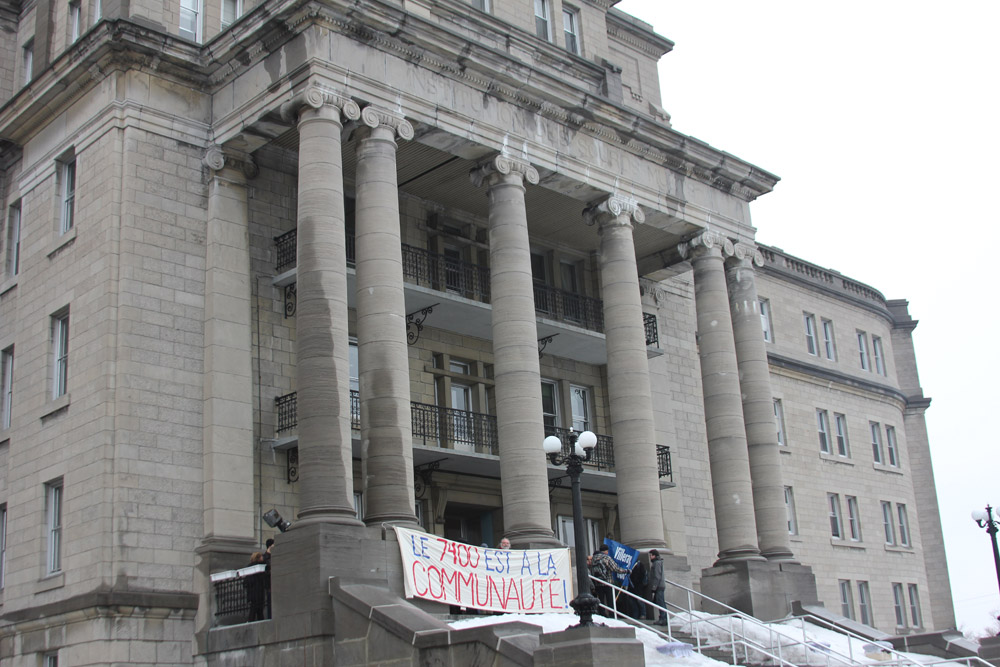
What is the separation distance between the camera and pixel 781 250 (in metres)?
46.9

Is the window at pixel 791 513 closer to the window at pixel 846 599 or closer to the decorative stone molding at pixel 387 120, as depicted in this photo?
the window at pixel 846 599

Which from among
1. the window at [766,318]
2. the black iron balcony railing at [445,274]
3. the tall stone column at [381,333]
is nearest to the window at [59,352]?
the tall stone column at [381,333]

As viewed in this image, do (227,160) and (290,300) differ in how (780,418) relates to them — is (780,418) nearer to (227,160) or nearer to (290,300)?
(290,300)

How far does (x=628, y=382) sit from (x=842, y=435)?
20389mm

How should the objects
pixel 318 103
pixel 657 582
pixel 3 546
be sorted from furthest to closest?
pixel 657 582, pixel 3 546, pixel 318 103

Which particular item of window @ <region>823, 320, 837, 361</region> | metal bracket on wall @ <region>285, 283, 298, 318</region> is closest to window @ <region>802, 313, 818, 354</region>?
window @ <region>823, 320, 837, 361</region>

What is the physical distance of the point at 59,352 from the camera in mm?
25906

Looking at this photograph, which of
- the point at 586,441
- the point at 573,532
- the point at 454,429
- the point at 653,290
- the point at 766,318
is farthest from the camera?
the point at 766,318

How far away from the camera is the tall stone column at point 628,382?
93.0ft

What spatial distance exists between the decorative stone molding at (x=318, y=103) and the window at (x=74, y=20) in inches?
288

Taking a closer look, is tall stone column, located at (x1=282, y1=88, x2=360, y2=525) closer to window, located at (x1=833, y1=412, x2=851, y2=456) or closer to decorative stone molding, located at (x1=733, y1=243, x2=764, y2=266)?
decorative stone molding, located at (x1=733, y1=243, x2=764, y2=266)

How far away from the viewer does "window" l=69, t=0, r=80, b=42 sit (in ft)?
94.3

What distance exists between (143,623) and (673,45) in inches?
976

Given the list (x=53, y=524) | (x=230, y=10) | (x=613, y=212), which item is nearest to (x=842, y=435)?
(x=613, y=212)
